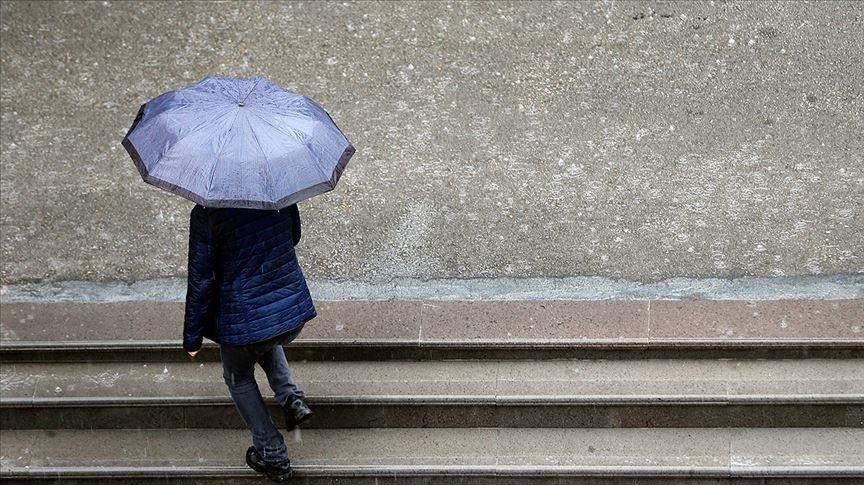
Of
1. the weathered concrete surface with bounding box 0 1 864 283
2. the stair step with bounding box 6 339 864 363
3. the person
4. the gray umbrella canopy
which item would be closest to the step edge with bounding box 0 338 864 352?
the stair step with bounding box 6 339 864 363

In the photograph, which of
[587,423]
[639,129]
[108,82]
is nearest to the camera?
[587,423]

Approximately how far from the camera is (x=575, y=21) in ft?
22.8

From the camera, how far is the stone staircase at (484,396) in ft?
15.9

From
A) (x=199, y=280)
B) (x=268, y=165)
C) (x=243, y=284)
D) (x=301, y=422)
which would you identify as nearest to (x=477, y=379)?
(x=301, y=422)

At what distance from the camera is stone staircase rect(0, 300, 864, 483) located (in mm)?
4852

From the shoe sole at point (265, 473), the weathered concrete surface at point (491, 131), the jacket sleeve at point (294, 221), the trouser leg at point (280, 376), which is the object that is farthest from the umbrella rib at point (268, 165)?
the weathered concrete surface at point (491, 131)

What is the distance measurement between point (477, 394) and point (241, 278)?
1368 millimetres

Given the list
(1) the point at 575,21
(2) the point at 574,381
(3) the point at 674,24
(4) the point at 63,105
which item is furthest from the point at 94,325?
(3) the point at 674,24

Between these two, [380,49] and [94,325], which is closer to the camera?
[94,325]

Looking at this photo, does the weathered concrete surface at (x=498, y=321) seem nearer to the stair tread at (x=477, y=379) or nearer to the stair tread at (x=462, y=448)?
the stair tread at (x=477, y=379)

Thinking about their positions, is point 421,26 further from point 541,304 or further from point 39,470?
point 39,470

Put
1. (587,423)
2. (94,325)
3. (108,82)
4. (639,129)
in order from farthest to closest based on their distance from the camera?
(108,82) < (639,129) < (94,325) < (587,423)

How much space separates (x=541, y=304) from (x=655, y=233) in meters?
0.86

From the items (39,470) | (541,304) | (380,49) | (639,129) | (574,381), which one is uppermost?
(380,49)
